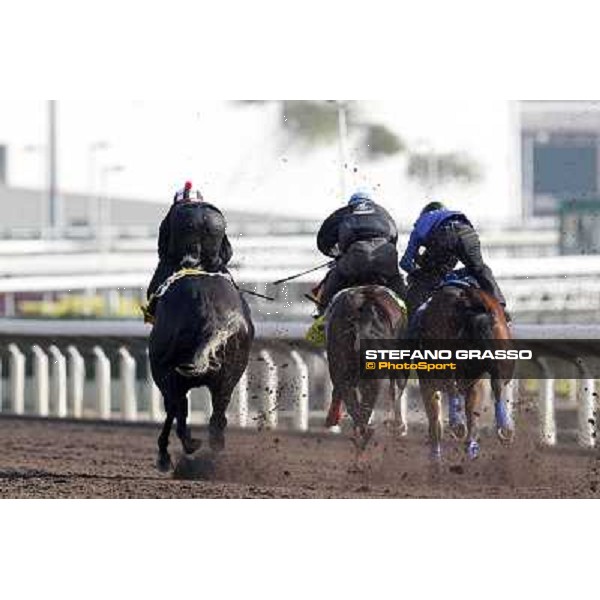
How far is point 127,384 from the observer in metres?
25.5

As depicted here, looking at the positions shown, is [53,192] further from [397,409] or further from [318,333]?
[397,409]

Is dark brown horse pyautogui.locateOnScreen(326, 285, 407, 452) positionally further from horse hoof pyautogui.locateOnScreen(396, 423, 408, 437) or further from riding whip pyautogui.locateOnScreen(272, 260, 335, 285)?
riding whip pyautogui.locateOnScreen(272, 260, 335, 285)

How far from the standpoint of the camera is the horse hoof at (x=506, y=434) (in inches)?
782

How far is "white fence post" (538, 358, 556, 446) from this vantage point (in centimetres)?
2016

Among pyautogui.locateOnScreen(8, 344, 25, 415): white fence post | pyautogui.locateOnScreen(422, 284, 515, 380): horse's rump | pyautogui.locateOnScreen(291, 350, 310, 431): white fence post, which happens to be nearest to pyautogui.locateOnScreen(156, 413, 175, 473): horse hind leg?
pyautogui.locateOnScreen(291, 350, 310, 431): white fence post

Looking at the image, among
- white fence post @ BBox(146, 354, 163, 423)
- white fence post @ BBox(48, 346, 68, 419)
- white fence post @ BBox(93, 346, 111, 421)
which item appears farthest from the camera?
white fence post @ BBox(48, 346, 68, 419)

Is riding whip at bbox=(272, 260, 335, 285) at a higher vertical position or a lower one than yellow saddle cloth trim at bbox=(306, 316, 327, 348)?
higher

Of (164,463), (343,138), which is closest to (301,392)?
(164,463)

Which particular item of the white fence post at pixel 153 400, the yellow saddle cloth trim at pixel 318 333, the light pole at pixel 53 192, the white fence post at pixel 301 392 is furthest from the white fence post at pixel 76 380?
the yellow saddle cloth trim at pixel 318 333

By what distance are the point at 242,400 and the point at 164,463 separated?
86cm

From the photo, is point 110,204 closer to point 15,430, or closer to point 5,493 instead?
point 15,430

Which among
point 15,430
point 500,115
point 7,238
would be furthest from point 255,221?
point 15,430

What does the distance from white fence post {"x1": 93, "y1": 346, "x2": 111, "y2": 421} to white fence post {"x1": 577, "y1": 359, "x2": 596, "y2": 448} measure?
17.7ft

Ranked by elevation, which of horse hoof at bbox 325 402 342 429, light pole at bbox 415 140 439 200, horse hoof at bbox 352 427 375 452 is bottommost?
horse hoof at bbox 352 427 375 452
